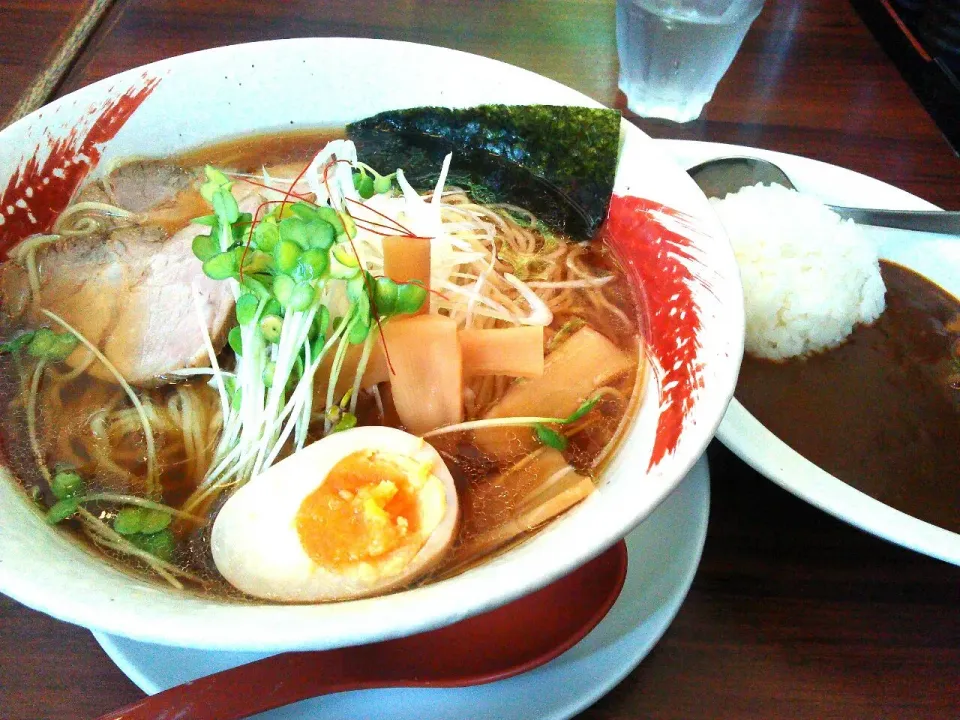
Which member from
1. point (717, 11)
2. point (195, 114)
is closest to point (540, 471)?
point (195, 114)

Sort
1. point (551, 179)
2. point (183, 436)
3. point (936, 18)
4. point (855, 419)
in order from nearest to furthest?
point (183, 436) < point (855, 419) < point (551, 179) < point (936, 18)

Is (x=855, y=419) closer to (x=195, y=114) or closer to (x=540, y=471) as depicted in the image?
(x=540, y=471)

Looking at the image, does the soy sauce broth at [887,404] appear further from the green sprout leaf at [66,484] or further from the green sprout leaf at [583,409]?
the green sprout leaf at [66,484]

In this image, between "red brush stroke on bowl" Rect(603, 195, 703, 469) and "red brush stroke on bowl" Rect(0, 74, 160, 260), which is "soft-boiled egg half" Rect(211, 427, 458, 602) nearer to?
"red brush stroke on bowl" Rect(603, 195, 703, 469)

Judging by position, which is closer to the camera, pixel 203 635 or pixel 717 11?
pixel 203 635

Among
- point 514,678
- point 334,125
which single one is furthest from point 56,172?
point 514,678

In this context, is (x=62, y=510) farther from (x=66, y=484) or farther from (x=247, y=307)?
(x=247, y=307)
